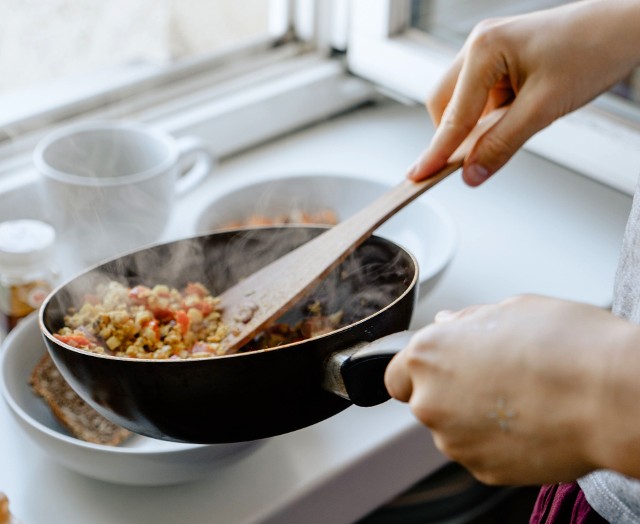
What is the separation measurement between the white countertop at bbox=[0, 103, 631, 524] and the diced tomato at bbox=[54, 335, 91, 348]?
13cm

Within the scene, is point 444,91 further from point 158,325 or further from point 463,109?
point 158,325

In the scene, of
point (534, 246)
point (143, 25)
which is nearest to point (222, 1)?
point (143, 25)

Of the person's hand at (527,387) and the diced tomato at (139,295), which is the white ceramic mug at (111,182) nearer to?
the diced tomato at (139,295)

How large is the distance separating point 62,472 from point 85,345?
137 millimetres

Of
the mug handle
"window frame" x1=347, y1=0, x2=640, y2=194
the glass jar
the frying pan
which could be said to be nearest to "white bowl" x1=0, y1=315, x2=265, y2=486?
the frying pan

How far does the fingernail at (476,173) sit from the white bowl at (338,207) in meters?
0.13

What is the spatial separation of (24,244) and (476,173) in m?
0.41

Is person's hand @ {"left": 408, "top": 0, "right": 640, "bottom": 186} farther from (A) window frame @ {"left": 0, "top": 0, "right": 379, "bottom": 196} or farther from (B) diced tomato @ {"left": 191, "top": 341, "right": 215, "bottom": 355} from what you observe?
(A) window frame @ {"left": 0, "top": 0, "right": 379, "bottom": 196}

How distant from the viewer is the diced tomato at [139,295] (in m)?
0.69

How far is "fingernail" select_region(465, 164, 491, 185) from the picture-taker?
0.72 metres

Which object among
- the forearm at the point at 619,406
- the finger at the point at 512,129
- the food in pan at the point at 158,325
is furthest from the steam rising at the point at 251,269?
the forearm at the point at 619,406

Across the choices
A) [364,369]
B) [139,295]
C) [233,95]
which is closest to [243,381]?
[364,369]

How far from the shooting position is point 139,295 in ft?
2.28

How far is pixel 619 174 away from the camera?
97cm
